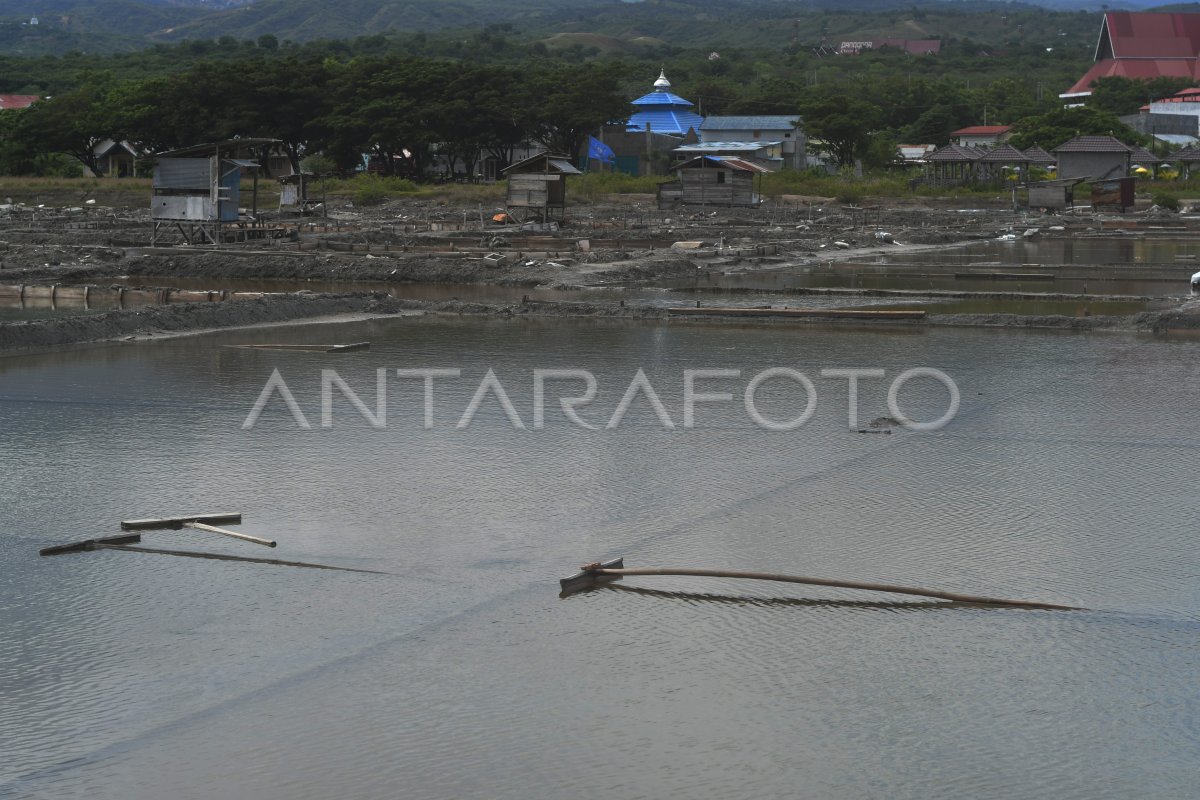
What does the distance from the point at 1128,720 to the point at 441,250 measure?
81.8 feet

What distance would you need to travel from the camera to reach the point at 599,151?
60.1 metres

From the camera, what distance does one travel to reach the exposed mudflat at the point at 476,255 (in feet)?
60.9

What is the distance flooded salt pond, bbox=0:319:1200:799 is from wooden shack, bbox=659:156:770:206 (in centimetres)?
3246

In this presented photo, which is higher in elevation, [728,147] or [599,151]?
[728,147]

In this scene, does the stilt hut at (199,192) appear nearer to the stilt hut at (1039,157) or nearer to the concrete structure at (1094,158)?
the concrete structure at (1094,158)

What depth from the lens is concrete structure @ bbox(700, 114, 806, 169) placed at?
64.5 metres

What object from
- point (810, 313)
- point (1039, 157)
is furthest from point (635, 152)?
point (810, 313)

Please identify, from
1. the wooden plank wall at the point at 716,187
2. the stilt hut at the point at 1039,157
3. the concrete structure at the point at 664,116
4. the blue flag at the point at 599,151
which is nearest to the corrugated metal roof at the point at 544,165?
the wooden plank wall at the point at 716,187

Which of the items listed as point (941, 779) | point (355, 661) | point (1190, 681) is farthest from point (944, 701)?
point (355, 661)

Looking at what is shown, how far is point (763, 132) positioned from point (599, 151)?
9596 mm

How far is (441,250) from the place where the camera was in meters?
29.8

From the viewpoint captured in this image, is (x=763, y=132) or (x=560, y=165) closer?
(x=560, y=165)

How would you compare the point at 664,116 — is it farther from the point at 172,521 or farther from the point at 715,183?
the point at 172,521

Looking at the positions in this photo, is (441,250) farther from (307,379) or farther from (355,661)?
(355,661)
